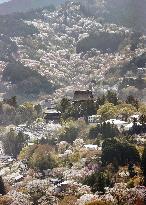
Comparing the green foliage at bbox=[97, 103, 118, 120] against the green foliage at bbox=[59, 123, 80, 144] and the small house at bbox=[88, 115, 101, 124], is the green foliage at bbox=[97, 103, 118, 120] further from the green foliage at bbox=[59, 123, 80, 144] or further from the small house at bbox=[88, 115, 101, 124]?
the green foliage at bbox=[59, 123, 80, 144]

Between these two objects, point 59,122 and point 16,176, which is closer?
point 16,176

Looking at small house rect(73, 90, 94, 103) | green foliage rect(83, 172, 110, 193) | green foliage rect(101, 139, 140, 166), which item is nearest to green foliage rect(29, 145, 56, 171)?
green foliage rect(101, 139, 140, 166)

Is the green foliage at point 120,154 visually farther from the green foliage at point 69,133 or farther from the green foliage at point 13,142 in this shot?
the green foliage at point 13,142

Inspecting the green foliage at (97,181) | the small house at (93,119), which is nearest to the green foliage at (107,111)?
the small house at (93,119)

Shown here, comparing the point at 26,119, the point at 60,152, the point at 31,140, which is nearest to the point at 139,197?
the point at 60,152

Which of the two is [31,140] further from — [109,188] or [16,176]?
[109,188]
